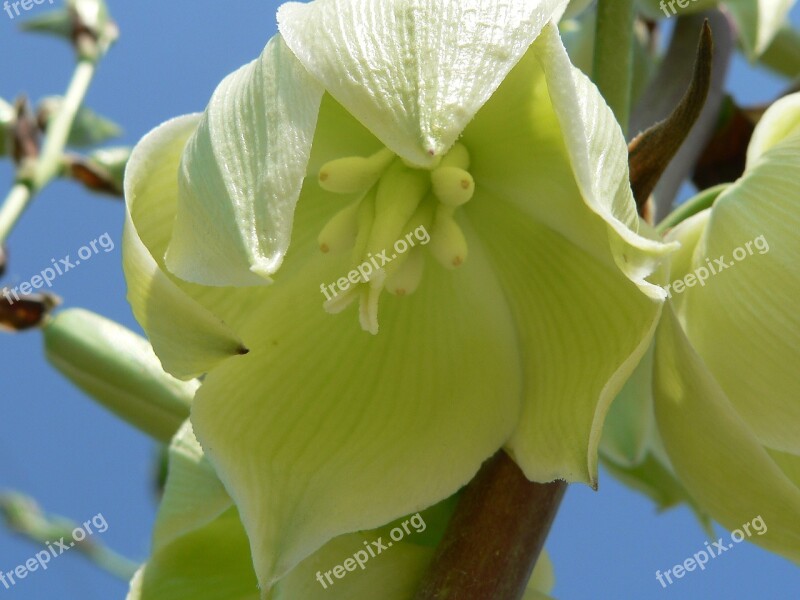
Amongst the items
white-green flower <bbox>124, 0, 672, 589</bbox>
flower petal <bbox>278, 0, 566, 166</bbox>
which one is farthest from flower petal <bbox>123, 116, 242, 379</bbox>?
flower petal <bbox>278, 0, 566, 166</bbox>

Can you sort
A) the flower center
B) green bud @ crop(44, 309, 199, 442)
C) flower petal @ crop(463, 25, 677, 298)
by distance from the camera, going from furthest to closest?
green bud @ crop(44, 309, 199, 442) < the flower center < flower petal @ crop(463, 25, 677, 298)

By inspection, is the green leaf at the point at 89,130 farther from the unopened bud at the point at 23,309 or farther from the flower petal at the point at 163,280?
the flower petal at the point at 163,280

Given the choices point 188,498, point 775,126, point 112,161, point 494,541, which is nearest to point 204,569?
point 188,498

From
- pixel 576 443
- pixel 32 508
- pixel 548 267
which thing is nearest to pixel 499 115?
pixel 548 267

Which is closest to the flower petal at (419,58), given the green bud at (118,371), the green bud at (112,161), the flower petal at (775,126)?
the flower petal at (775,126)

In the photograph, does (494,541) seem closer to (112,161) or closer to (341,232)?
(341,232)

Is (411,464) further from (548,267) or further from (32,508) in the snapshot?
(32,508)

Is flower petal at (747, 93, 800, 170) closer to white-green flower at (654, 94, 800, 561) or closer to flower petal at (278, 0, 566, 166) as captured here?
white-green flower at (654, 94, 800, 561)
